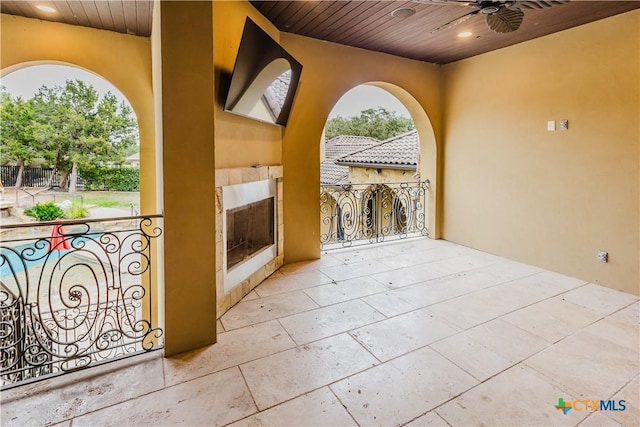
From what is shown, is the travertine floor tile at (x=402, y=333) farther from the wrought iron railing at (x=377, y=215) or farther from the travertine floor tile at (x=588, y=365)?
the wrought iron railing at (x=377, y=215)

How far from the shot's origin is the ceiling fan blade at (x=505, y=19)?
8.39 feet

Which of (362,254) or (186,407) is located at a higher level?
(362,254)

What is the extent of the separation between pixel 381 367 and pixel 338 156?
26.4ft

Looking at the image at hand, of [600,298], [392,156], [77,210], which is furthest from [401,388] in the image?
[77,210]

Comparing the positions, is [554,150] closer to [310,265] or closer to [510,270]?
[510,270]

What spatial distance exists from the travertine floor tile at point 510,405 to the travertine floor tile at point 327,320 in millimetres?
983

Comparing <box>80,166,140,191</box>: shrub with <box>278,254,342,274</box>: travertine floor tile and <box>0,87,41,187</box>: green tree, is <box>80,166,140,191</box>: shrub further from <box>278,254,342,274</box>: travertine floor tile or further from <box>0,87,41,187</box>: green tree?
<box>278,254,342,274</box>: travertine floor tile

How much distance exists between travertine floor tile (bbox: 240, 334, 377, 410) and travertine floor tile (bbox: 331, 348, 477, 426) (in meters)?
0.11

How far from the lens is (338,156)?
9.69 meters

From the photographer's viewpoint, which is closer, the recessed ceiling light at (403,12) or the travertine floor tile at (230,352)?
the travertine floor tile at (230,352)

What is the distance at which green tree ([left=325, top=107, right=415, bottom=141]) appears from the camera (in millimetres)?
18663

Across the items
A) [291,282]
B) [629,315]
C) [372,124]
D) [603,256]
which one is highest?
[372,124]

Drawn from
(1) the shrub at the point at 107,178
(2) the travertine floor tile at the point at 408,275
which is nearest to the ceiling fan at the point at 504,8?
(2) the travertine floor tile at the point at 408,275

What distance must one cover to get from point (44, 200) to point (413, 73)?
6.49 metres
